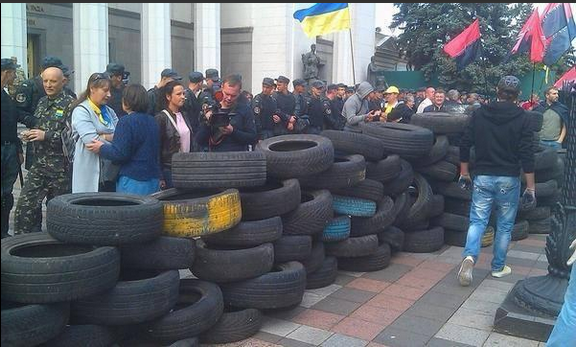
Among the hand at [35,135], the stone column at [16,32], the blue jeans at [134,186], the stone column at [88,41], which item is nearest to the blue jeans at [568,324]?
the blue jeans at [134,186]

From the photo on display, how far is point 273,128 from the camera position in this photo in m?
10.4

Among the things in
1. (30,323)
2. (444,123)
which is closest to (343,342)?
(30,323)

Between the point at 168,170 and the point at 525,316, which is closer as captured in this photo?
the point at 525,316

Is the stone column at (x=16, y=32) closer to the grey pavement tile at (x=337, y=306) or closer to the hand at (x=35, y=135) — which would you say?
the hand at (x=35, y=135)

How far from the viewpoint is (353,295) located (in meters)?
5.36

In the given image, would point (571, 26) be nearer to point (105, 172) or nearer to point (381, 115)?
point (381, 115)

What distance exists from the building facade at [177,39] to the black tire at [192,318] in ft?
42.0

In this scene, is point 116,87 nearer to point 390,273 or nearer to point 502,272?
point 390,273

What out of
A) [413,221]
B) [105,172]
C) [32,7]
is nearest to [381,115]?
[413,221]

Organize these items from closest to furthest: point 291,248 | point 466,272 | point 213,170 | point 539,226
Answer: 1. point 213,170
2. point 291,248
3. point 466,272
4. point 539,226

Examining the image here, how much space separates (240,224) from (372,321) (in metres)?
1.37

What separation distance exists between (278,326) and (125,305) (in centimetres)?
139

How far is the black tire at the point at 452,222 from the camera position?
284 inches

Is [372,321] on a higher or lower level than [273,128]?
lower
